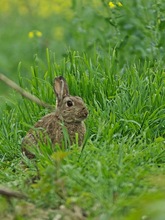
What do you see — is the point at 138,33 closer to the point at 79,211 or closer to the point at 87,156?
the point at 87,156

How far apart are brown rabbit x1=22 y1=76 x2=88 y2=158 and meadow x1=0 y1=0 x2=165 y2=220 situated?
125 millimetres

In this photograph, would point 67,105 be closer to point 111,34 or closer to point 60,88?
point 60,88

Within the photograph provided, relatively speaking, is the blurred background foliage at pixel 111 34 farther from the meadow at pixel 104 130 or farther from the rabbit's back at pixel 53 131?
the rabbit's back at pixel 53 131

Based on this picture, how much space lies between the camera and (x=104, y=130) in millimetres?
7344

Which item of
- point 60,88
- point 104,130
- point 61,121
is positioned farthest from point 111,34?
point 104,130

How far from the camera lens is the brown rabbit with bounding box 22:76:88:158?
750cm

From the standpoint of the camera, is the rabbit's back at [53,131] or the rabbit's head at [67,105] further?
the rabbit's head at [67,105]

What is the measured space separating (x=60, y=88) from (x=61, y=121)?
0.91 feet

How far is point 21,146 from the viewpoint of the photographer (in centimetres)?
754

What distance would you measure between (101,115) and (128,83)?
545 mm

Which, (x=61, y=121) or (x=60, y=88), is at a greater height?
(x=60, y=88)

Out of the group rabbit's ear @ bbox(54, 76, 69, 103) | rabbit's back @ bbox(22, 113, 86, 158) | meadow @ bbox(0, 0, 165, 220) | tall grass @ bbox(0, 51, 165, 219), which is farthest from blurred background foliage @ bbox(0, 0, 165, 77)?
rabbit's back @ bbox(22, 113, 86, 158)

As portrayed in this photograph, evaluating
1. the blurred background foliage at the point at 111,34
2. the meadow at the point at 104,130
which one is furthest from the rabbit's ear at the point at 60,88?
the blurred background foliage at the point at 111,34

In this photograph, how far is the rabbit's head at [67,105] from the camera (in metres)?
7.55
